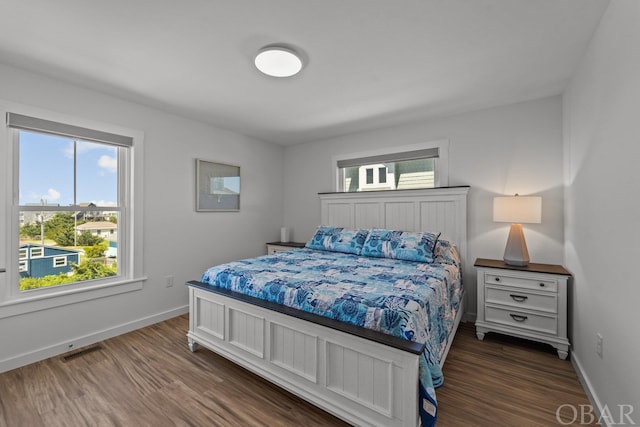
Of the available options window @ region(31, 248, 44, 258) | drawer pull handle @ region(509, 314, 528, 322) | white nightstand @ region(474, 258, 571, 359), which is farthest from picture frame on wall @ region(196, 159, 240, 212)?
drawer pull handle @ region(509, 314, 528, 322)

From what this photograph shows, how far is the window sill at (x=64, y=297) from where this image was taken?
2.28 meters

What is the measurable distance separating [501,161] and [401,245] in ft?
4.76

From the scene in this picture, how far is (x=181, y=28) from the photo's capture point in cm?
182

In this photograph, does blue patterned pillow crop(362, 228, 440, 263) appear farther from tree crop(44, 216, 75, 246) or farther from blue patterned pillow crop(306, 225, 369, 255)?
tree crop(44, 216, 75, 246)

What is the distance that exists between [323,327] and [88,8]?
2330 mm

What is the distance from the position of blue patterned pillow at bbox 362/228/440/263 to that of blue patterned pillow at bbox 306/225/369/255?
0.11 m

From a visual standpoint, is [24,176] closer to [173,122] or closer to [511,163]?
[173,122]

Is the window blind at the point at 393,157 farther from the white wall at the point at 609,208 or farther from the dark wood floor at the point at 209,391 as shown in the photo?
the dark wood floor at the point at 209,391

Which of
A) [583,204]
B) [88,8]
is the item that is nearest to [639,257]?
[583,204]

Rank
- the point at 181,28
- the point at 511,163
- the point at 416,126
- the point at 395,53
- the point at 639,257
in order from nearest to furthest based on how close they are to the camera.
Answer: the point at 639,257, the point at 181,28, the point at 395,53, the point at 511,163, the point at 416,126

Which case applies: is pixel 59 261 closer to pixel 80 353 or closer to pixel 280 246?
pixel 80 353

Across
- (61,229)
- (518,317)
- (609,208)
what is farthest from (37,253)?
(518,317)

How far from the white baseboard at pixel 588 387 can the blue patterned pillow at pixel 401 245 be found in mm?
1297

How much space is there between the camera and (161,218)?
3291mm
